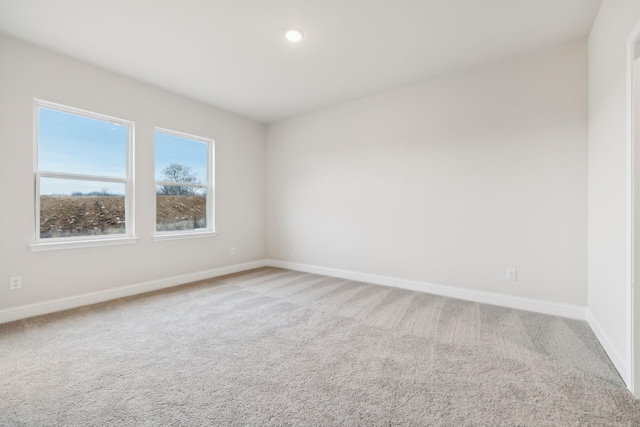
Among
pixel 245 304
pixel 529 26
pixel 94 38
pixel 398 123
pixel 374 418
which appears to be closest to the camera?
pixel 374 418

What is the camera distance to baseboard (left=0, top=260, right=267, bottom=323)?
263 cm

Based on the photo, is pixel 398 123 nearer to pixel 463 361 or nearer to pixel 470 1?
pixel 470 1

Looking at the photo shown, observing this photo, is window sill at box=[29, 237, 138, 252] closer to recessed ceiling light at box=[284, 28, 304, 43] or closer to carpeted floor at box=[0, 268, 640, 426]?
carpeted floor at box=[0, 268, 640, 426]

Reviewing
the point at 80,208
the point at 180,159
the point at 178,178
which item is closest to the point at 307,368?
the point at 80,208

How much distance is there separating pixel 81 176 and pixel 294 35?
2.79m

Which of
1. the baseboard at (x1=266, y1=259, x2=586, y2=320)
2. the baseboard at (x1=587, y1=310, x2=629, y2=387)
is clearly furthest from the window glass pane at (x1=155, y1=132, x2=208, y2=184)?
the baseboard at (x1=587, y1=310, x2=629, y2=387)

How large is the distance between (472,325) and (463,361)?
2.32 ft

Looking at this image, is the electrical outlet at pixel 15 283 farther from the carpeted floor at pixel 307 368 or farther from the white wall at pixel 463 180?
the white wall at pixel 463 180

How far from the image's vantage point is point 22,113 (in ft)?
8.75

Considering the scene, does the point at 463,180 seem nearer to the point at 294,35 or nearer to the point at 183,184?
the point at 294,35

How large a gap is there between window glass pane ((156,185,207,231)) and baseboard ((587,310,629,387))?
4657mm

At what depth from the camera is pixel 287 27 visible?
2.47m

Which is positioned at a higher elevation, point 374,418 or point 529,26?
point 529,26

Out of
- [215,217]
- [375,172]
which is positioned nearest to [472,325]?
[375,172]
